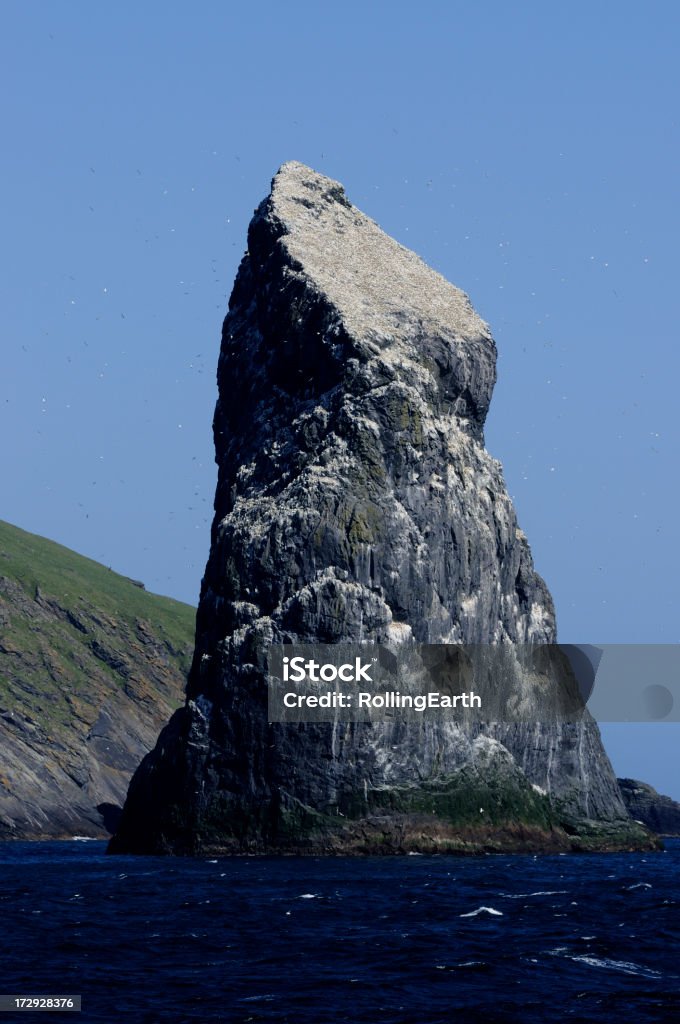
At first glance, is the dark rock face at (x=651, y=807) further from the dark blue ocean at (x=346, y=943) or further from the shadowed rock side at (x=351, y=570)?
the dark blue ocean at (x=346, y=943)

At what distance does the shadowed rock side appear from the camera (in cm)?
10088

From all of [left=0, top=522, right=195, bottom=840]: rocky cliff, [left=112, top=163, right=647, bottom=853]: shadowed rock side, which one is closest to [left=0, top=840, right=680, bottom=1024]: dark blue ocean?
[left=112, top=163, right=647, bottom=853]: shadowed rock side

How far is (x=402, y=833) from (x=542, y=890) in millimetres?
25632

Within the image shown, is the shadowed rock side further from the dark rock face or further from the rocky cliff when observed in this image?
the dark rock face

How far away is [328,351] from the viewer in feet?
364

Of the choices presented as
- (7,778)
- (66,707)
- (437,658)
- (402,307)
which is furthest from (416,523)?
(66,707)

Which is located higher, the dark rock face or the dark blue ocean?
the dark rock face

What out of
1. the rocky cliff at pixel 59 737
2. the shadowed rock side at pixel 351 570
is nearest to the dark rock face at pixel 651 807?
the rocky cliff at pixel 59 737

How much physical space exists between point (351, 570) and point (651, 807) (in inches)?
3872

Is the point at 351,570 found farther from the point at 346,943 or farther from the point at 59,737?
the point at 59,737

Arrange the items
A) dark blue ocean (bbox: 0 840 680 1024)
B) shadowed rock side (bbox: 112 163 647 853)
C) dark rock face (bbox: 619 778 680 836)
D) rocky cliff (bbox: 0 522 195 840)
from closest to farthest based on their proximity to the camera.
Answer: dark blue ocean (bbox: 0 840 680 1024) → shadowed rock side (bbox: 112 163 647 853) → rocky cliff (bbox: 0 522 195 840) → dark rock face (bbox: 619 778 680 836)

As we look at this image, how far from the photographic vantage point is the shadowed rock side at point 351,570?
3971 inches

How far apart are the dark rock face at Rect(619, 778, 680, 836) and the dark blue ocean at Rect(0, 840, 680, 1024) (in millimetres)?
102581

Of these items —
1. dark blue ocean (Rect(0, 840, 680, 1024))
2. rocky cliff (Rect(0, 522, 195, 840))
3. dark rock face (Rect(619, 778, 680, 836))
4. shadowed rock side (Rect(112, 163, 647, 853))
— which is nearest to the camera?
dark blue ocean (Rect(0, 840, 680, 1024))
